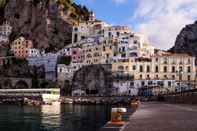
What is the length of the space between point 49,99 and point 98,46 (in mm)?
35522

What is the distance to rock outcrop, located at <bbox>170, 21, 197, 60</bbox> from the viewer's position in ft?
576

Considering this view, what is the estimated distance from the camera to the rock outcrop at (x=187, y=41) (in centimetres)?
17550

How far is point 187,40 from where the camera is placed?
179625 mm

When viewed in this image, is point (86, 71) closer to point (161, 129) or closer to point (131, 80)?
point (131, 80)

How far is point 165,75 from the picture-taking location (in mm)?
143625

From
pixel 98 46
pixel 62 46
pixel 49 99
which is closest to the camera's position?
pixel 49 99

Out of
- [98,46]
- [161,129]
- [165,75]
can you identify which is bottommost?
[161,129]

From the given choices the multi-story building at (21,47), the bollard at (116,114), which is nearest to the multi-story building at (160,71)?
the multi-story building at (21,47)

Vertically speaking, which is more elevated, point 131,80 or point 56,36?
point 56,36

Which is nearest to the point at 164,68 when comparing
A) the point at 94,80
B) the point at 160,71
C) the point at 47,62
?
the point at 160,71

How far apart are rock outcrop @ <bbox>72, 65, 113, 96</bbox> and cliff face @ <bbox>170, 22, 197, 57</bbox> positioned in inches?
1737

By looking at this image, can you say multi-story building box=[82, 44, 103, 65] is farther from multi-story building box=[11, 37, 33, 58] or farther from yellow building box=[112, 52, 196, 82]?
multi-story building box=[11, 37, 33, 58]

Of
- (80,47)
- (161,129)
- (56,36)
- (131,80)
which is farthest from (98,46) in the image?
(161,129)

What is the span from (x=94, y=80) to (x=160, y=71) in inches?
931
